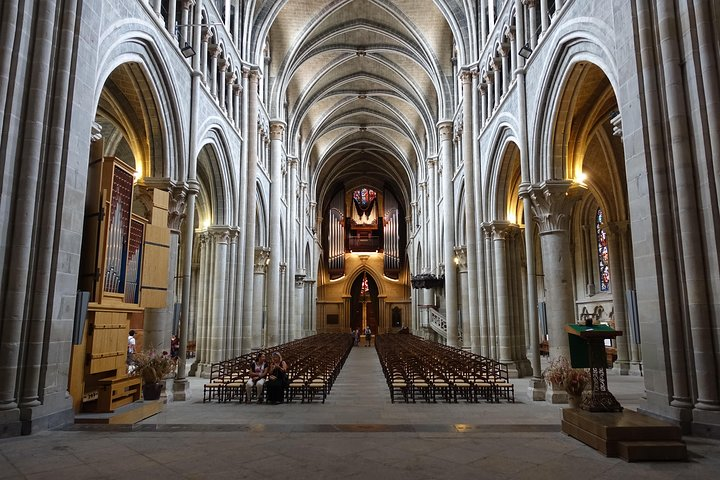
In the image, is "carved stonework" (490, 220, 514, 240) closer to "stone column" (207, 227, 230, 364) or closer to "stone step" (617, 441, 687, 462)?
"stone column" (207, 227, 230, 364)

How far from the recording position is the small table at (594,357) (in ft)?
23.4

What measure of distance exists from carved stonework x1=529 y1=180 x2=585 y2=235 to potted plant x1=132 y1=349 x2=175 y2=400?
9.12 m

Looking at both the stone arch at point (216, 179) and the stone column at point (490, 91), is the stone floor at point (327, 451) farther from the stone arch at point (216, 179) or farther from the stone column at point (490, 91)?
the stone column at point (490, 91)

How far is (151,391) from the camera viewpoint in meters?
10.4

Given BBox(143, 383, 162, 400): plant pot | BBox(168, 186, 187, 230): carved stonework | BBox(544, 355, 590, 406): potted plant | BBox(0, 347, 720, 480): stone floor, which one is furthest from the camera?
BBox(168, 186, 187, 230): carved stonework

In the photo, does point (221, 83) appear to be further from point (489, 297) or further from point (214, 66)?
point (489, 297)

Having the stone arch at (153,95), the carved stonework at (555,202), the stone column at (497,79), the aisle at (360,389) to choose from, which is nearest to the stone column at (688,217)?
the carved stonework at (555,202)

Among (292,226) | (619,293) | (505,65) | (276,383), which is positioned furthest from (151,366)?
(292,226)

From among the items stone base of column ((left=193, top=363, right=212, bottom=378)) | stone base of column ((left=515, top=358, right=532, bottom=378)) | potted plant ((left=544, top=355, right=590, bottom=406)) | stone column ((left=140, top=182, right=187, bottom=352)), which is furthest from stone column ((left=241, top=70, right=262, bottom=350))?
potted plant ((left=544, top=355, right=590, bottom=406))

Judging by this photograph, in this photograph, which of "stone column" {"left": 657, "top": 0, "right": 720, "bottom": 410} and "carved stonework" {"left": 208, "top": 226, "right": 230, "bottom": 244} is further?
"carved stonework" {"left": 208, "top": 226, "right": 230, "bottom": 244}

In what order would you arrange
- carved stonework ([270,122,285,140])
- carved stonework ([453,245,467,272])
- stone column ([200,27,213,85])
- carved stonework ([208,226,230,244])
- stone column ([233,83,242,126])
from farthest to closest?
1. carved stonework ([270,122,285,140])
2. carved stonework ([453,245,467,272])
3. stone column ([233,83,242,126])
4. carved stonework ([208,226,230,244])
5. stone column ([200,27,213,85])

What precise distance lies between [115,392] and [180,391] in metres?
3.29

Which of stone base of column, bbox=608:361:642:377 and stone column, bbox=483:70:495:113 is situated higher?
stone column, bbox=483:70:495:113

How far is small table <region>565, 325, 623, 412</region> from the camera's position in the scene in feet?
23.4
